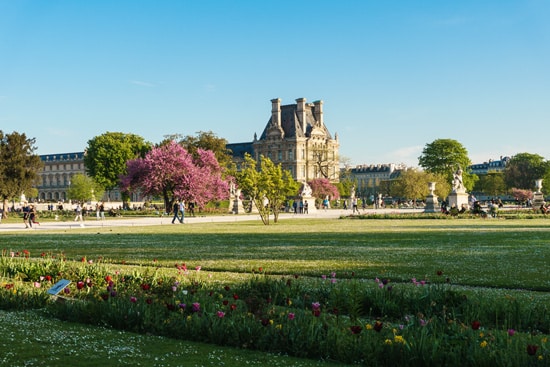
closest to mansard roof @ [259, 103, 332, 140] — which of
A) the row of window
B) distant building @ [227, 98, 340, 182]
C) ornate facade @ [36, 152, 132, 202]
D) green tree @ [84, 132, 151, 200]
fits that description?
distant building @ [227, 98, 340, 182]

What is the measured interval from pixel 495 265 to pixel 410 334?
8.29 meters

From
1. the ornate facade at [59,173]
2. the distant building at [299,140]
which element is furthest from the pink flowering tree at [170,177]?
the ornate facade at [59,173]

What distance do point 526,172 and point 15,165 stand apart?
91585mm

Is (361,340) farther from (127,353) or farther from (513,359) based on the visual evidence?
(127,353)

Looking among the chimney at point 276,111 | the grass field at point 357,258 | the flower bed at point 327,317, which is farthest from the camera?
the chimney at point 276,111

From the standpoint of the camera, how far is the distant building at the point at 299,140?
13862 centimetres

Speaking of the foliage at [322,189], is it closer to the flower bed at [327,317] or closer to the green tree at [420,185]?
the green tree at [420,185]

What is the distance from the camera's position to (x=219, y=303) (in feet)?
27.1

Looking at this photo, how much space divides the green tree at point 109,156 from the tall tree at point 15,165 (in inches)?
807

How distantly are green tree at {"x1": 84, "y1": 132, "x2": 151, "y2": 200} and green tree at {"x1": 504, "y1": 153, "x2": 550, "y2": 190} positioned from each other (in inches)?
2769

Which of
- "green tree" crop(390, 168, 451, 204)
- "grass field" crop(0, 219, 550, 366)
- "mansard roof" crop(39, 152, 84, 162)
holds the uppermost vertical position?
"mansard roof" crop(39, 152, 84, 162)

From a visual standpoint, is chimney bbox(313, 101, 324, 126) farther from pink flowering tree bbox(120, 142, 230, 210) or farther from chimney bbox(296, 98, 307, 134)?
pink flowering tree bbox(120, 142, 230, 210)

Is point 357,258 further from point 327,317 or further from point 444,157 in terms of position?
point 444,157

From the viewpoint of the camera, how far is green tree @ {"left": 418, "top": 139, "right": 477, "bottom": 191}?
4188 inches
